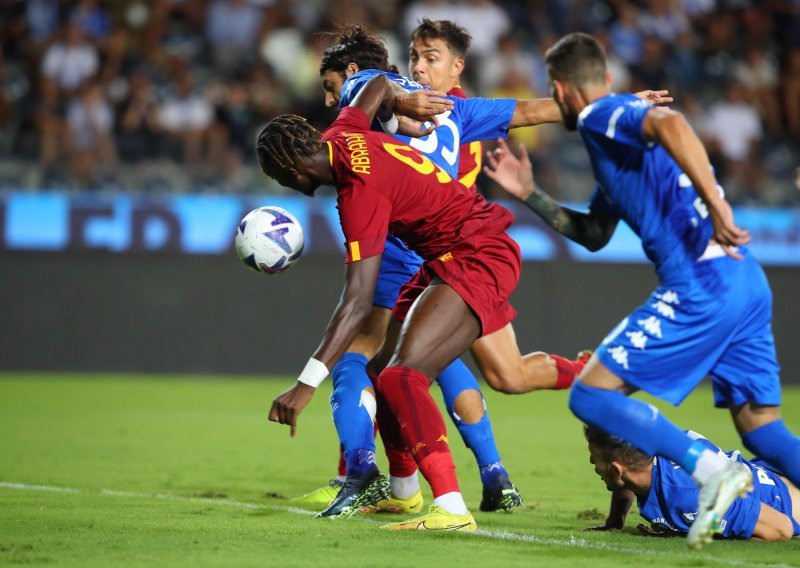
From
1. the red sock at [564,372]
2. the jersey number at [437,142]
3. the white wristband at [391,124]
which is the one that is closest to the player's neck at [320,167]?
the white wristband at [391,124]

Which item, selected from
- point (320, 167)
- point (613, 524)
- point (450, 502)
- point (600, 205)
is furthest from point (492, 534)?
point (320, 167)

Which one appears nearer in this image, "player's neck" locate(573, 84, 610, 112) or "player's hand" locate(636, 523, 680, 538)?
"player's neck" locate(573, 84, 610, 112)

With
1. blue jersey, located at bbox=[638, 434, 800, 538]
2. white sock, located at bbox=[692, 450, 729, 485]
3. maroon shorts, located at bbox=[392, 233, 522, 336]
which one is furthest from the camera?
maroon shorts, located at bbox=[392, 233, 522, 336]

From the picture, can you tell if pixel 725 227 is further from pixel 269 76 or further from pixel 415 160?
pixel 269 76

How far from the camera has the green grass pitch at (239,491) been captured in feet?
16.0

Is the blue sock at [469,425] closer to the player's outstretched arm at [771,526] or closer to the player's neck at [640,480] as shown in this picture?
the player's neck at [640,480]

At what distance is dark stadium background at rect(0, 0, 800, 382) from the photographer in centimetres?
1462

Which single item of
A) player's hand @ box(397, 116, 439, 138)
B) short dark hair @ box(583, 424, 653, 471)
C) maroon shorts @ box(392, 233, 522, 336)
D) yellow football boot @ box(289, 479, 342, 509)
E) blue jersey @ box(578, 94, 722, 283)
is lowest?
yellow football boot @ box(289, 479, 342, 509)

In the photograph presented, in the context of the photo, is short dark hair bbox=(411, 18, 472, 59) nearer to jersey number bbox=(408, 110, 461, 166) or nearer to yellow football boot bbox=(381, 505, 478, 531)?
jersey number bbox=(408, 110, 461, 166)

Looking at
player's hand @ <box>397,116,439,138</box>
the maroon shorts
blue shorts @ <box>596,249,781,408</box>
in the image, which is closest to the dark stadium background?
player's hand @ <box>397,116,439,138</box>

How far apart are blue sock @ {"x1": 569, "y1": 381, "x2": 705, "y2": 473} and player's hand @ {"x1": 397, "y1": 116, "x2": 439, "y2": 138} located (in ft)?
6.24

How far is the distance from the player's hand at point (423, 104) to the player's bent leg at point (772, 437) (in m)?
2.03

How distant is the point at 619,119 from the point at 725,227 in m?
0.59

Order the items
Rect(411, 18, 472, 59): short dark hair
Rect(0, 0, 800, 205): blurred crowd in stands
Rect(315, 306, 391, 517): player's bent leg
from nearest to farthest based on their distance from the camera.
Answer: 1. Rect(315, 306, 391, 517): player's bent leg
2. Rect(411, 18, 472, 59): short dark hair
3. Rect(0, 0, 800, 205): blurred crowd in stands
